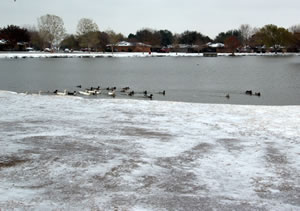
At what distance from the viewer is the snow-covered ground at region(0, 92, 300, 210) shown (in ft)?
24.0

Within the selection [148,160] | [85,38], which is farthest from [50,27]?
[148,160]

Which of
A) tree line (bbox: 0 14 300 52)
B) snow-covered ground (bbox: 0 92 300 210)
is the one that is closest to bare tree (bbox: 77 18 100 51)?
tree line (bbox: 0 14 300 52)

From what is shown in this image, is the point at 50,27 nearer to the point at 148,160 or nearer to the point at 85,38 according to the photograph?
the point at 85,38

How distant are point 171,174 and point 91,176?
72.4 inches

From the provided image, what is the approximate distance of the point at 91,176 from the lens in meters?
8.49

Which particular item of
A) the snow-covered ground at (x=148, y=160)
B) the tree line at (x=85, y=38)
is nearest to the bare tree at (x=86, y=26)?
the tree line at (x=85, y=38)

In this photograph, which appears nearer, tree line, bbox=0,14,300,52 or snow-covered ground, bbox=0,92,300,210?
snow-covered ground, bbox=0,92,300,210

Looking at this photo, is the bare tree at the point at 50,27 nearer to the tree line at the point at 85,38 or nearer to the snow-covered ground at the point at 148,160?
the tree line at the point at 85,38

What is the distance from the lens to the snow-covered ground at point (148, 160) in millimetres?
7301

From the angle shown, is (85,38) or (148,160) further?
(85,38)

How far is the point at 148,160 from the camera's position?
9789 millimetres

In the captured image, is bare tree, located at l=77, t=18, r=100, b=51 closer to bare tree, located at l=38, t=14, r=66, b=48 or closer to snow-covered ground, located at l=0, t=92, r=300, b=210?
bare tree, located at l=38, t=14, r=66, b=48

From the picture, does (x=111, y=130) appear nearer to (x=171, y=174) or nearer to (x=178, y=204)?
(x=171, y=174)

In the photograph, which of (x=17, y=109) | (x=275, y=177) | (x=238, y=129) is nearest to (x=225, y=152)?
(x=275, y=177)
